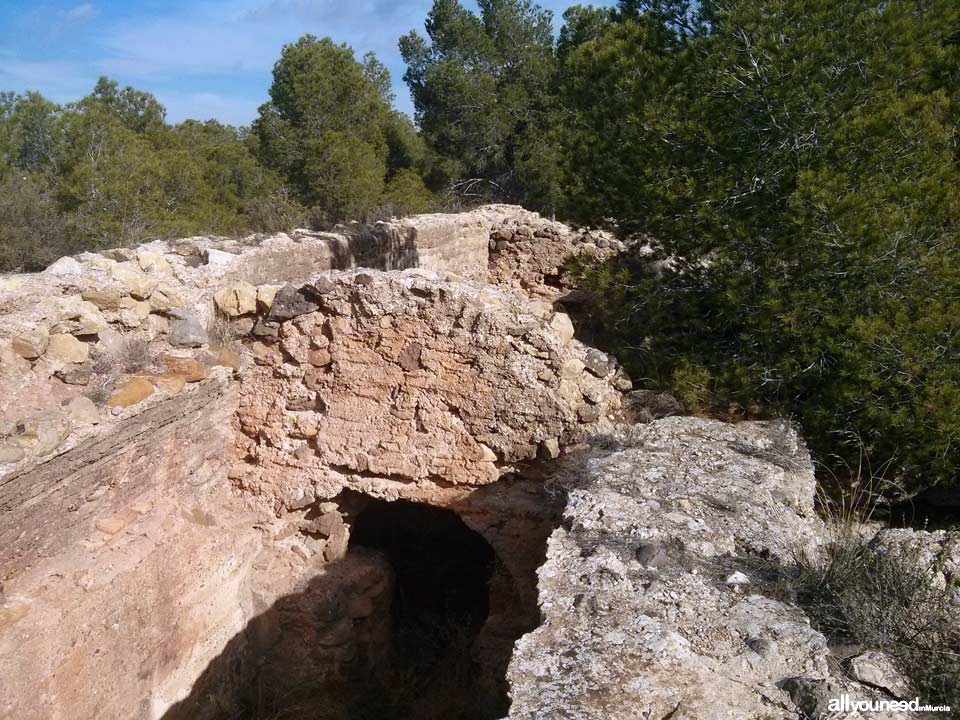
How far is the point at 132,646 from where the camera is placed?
407cm

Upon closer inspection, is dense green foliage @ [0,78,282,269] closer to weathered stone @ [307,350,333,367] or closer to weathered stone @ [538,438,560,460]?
weathered stone @ [307,350,333,367]

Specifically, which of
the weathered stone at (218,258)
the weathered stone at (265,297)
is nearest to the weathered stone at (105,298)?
the weathered stone at (265,297)

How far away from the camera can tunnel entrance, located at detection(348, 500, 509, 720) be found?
5047 mm

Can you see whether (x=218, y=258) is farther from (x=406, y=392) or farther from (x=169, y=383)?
(x=406, y=392)

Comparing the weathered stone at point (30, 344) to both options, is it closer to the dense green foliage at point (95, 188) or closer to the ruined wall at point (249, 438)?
the ruined wall at point (249, 438)

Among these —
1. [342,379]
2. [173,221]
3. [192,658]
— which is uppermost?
[173,221]

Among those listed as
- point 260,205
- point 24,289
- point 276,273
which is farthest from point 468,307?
point 260,205

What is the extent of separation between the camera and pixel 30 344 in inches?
152

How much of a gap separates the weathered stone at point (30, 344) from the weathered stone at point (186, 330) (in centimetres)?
83

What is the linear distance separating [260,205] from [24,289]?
907 cm

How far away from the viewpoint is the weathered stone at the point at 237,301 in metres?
4.90

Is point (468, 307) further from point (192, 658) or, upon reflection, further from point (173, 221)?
point (173, 221)

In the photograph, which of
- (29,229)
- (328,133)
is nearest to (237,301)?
(29,229)

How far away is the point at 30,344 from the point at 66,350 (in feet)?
0.73
